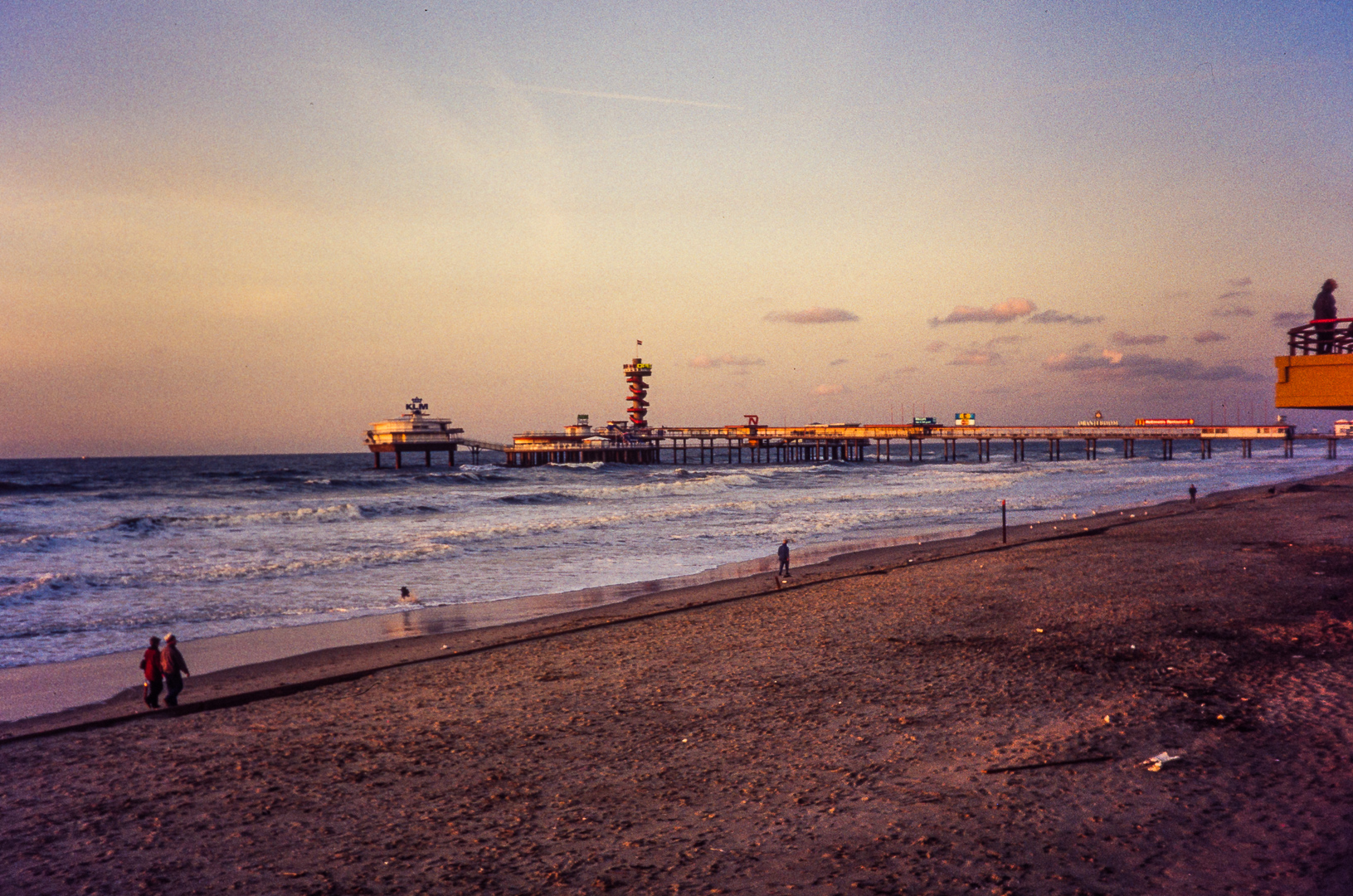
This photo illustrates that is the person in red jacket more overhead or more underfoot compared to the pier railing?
more underfoot

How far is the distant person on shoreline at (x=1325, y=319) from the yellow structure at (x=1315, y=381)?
0.19 meters

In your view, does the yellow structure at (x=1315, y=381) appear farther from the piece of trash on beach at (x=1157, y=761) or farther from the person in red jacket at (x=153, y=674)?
the person in red jacket at (x=153, y=674)

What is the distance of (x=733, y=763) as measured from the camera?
7875 millimetres

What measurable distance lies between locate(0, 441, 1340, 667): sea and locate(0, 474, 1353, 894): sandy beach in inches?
241

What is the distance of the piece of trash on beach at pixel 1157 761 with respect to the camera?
7.30 m

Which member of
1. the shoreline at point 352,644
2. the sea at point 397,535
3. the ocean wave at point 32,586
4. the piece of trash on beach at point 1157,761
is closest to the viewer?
the piece of trash on beach at point 1157,761

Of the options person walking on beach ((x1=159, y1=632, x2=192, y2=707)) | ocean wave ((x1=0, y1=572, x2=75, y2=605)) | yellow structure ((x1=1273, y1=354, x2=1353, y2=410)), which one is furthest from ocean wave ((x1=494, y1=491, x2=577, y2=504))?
yellow structure ((x1=1273, y1=354, x2=1353, y2=410))

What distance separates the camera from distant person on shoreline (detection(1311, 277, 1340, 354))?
1154 centimetres

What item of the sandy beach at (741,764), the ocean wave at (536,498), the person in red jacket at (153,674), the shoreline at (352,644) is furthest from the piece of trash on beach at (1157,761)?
the ocean wave at (536,498)

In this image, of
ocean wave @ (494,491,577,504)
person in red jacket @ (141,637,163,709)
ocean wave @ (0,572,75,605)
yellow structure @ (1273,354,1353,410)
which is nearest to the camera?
person in red jacket @ (141,637,163,709)

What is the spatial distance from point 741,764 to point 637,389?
341 feet

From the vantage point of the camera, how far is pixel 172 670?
Result: 10398 millimetres

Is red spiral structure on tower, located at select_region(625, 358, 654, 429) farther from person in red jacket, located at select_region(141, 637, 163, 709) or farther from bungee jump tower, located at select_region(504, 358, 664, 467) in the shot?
person in red jacket, located at select_region(141, 637, 163, 709)

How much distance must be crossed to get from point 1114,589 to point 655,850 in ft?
43.5
